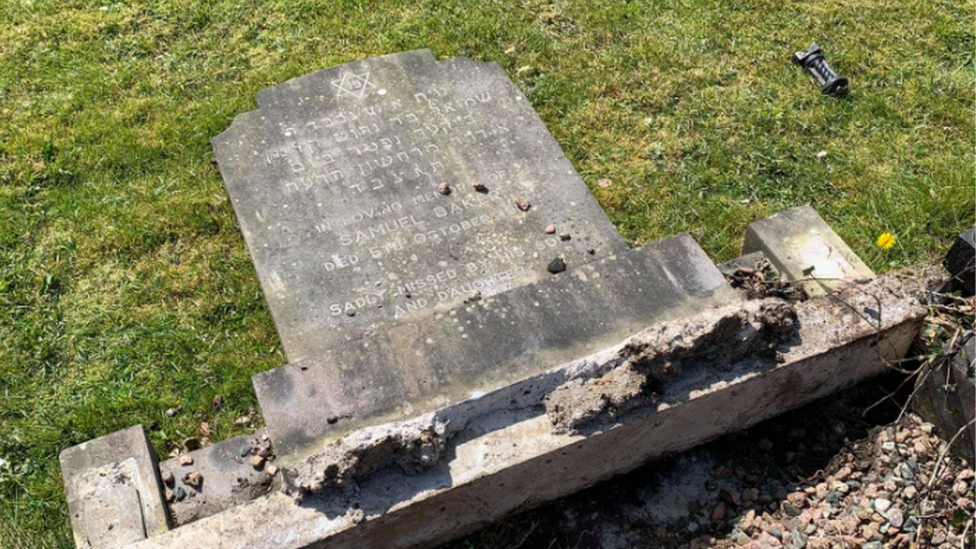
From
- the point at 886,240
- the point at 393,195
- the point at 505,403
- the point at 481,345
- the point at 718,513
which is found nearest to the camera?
the point at 505,403

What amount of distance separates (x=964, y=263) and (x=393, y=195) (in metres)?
3.04

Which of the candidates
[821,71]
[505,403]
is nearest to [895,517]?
[505,403]

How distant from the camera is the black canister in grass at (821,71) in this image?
645 centimetres

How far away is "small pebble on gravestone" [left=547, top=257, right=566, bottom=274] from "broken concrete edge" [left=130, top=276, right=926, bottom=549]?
3.67 ft

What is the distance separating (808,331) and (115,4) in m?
6.28

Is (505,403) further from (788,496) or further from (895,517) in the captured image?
(895,517)

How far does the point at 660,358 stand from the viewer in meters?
3.73

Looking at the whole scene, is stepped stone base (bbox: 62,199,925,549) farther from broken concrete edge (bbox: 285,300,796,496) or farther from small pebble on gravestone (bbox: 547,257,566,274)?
small pebble on gravestone (bbox: 547,257,566,274)

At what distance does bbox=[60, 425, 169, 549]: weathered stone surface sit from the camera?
151 inches

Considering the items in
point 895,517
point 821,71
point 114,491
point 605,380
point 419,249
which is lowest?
point 114,491

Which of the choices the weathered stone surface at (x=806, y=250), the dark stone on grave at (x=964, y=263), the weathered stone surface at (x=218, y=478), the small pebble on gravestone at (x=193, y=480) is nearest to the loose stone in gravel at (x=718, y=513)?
the weathered stone surface at (x=806, y=250)

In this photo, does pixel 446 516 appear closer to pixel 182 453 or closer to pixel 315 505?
pixel 315 505

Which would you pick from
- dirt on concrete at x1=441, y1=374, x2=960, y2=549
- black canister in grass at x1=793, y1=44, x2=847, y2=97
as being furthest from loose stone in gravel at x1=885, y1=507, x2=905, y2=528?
black canister in grass at x1=793, y1=44, x2=847, y2=97

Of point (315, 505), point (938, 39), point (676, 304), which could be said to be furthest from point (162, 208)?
point (938, 39)
